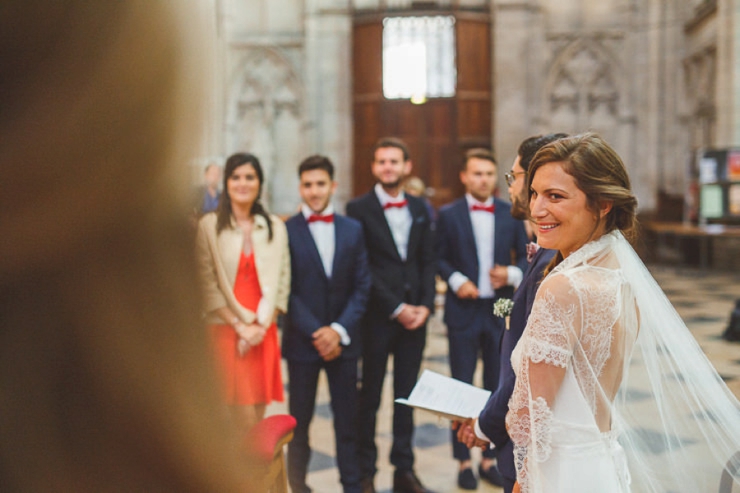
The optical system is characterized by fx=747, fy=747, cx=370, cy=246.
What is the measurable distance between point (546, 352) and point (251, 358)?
2.45 meters

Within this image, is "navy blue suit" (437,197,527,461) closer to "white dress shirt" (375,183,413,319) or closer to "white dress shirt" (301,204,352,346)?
"white dress shirt" (375,183,413,319)

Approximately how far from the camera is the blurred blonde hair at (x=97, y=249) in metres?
0.66

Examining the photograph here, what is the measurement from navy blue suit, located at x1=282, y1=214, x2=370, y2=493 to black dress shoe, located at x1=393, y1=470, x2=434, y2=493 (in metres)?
0.40

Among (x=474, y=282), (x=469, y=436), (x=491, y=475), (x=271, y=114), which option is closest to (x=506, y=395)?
(x=469, y=436)

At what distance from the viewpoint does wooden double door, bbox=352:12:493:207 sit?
15531 millimetres

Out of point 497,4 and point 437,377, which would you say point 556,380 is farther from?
point 497,4

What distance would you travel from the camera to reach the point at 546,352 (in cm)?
178

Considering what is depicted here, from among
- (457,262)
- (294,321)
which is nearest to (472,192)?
(457,262)

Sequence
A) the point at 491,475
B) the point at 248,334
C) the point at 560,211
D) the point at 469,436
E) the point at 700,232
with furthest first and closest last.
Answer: the point at 700,232 → the point at 491,475 → the point at 248,334 → the point at 469,436 → the point at 560,211

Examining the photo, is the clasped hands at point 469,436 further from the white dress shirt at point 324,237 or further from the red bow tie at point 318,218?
the red bow tie at point 318,218

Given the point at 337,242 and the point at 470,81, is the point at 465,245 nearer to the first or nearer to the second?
the point at 337,242

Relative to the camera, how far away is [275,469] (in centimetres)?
211

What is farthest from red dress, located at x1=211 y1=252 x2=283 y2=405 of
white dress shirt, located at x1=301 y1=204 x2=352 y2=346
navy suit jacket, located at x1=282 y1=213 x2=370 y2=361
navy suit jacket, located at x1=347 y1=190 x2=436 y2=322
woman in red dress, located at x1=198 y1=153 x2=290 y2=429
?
navy suit jacket, located at x1=347 y1=190 x2=436 y2=322

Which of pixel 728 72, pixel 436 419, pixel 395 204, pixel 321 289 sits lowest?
pixel 436 419
